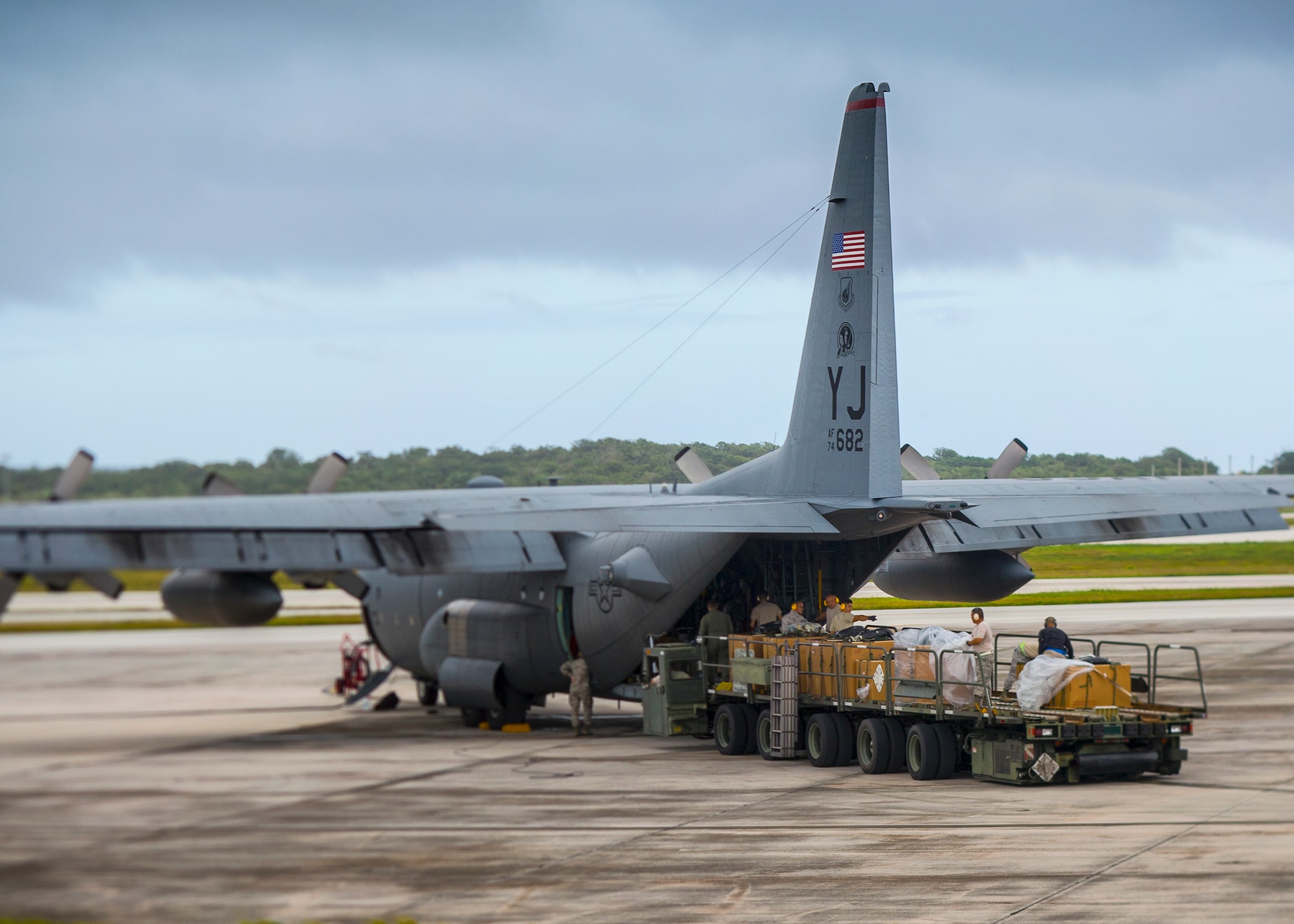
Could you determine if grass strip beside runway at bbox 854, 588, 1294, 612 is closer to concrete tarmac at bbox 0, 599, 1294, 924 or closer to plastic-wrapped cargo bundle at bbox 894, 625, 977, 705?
concrete tarmac at bbox 0, 599, 1294, 924

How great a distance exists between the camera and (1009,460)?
87.2ft

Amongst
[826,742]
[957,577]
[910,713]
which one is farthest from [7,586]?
[957,577]

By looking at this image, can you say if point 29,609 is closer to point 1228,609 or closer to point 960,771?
point 960,771

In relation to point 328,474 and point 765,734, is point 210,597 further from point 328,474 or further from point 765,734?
point 765,734

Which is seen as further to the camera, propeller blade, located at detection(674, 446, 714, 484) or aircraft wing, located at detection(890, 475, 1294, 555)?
propeller blade, located at detection(674, 446, 714, 484)

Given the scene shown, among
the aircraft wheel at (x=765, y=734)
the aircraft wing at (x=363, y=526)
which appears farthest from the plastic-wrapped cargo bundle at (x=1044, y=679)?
the aircraft wheel at (x=765, y=734)

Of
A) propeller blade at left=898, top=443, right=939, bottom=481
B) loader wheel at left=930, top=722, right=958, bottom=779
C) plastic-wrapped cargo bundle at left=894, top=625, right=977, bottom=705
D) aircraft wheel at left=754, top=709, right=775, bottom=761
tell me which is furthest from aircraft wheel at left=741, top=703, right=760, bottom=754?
propeller blade at left=898, top=443, right=939, bottom=481

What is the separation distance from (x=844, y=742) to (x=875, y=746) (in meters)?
0.93

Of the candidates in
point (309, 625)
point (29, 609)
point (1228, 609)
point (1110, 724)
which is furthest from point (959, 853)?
point (1228, 609)

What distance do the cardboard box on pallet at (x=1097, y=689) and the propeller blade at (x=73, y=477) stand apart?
14.3 metres

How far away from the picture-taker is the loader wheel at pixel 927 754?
19.5 m

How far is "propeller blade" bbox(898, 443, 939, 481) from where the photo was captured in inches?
1059

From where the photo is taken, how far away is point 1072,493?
23.8 meters

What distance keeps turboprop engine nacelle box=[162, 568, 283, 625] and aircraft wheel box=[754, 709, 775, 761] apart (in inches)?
498
